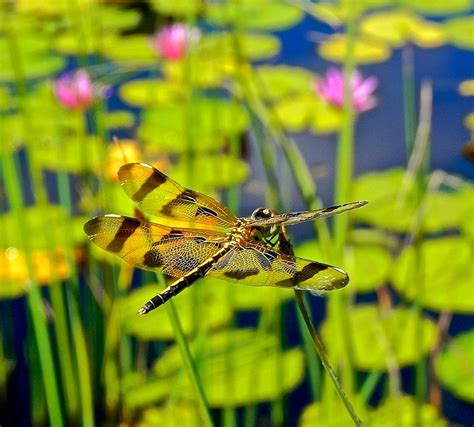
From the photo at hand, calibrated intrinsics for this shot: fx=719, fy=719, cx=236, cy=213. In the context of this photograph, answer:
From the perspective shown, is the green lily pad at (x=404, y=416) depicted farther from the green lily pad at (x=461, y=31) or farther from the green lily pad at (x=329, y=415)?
the green lily pad at (x=461, y=31)

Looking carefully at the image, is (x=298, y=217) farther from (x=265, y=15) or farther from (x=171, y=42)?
(x=265, y=15)

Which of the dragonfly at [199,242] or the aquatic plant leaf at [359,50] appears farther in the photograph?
the aquatic plant leaf at [359,50]

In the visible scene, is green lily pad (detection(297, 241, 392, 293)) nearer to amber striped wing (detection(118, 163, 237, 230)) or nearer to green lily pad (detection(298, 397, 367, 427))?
green lily pad (detection(298, 397, 367, 427))

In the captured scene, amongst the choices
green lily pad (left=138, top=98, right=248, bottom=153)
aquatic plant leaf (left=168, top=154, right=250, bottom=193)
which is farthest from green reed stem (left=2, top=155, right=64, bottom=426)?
green lily pad (left=138, top=98, right=248, bottom=153)

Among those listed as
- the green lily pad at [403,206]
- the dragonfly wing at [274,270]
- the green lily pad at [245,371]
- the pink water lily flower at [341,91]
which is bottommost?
the green lily pad at [245,371]

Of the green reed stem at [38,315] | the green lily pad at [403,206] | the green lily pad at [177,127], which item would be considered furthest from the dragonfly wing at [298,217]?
the green lily pad at [177,127]

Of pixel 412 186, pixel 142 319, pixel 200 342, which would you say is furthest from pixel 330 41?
pixel 200 342

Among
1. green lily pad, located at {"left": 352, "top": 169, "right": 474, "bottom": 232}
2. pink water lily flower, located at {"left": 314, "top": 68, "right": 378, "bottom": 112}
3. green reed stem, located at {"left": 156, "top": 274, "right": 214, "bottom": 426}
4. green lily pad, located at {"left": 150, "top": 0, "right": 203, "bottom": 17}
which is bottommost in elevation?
green lily pad, located at {"left": 352, "top": 169, "right": 474, "bottom": 232}
